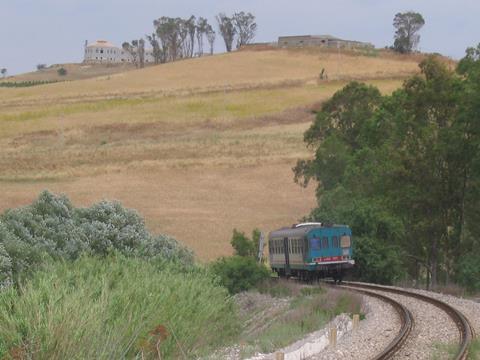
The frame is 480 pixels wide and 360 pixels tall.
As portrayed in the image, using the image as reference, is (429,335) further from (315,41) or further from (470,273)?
(315,41)

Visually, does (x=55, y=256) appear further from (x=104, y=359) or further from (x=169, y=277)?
(x=104, y=359)

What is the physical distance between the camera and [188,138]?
9025 cm

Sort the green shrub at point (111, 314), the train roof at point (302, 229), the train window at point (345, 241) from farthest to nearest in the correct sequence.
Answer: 1. the train window at point (345, 241)
2. the train roof at point (302, 229)
3. the green shrub at point (111, 314)

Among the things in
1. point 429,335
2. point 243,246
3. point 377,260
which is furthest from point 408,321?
point 243,246

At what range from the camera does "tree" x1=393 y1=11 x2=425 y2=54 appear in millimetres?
156250

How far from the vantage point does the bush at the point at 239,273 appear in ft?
100

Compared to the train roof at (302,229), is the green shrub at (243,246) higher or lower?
lower

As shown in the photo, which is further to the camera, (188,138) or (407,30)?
(407,30)

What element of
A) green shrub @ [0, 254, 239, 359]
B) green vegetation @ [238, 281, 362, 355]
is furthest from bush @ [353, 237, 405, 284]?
green shrub @ [0, 254, 239, 359]

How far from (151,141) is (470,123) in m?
57.6

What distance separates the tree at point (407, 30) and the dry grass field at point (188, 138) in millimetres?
15839

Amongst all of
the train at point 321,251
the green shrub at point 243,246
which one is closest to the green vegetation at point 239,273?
the train at point 321,251

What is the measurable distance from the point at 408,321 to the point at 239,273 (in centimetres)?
1238

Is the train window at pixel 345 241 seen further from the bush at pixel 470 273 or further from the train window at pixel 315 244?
the bush at pixel 470 273
